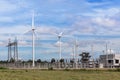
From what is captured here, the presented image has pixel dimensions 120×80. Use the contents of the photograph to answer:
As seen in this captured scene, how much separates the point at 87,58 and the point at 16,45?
42.2 meters

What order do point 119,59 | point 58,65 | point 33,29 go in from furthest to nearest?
point 119,59, point 58,65, point 33,29

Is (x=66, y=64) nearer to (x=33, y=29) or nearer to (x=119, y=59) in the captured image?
(x=33, y=29)

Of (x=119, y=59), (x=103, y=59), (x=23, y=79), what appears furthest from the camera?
(x=103, y=59)

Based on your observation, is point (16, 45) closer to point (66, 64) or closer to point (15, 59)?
point (15, 59)

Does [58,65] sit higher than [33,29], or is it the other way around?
[33,29]

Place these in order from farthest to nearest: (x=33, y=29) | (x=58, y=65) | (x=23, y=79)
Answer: (x=58, y=65) → (x=33, y=29) → (x=23, y=79)

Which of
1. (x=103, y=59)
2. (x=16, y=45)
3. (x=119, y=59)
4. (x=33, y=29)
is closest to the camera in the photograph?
(x=33, y=29)

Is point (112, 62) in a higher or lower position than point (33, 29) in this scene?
lower

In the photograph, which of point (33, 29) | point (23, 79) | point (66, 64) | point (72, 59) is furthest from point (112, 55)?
point (23, 79)

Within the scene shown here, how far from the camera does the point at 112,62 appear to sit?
584 ft

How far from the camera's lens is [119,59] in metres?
177

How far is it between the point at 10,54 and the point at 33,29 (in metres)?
61.9

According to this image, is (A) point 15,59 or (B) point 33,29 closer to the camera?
(B) point 33,29

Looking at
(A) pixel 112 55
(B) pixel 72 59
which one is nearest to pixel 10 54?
(B) pixel 72 59
